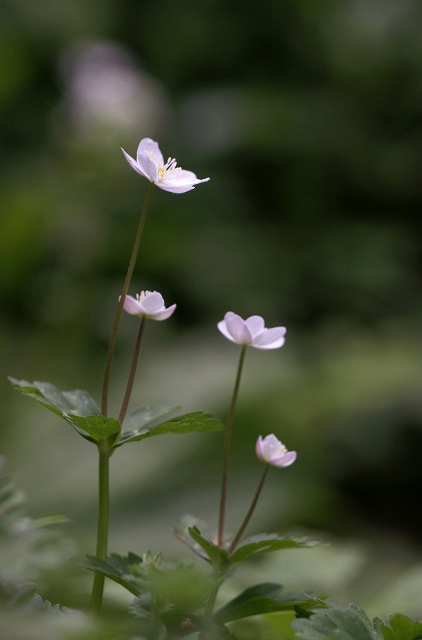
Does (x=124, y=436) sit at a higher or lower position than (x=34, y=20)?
lower

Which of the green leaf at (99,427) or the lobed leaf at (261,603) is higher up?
the green leaf at (99,427)

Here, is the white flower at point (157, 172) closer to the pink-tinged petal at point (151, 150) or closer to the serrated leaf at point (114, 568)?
the pink-tinged petal at point (151, 150)

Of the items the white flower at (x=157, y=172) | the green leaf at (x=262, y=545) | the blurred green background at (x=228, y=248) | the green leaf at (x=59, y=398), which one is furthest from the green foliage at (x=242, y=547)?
the blurred green background at (x=228, y=248)

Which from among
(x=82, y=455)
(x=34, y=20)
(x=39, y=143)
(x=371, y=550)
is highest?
(x=34, y=20)

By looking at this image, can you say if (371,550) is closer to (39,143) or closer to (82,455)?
(82,455)

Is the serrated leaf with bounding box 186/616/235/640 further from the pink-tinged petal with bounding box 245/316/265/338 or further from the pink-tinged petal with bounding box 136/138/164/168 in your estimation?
the pink-tinged petal with bounding box 136/138/164/168

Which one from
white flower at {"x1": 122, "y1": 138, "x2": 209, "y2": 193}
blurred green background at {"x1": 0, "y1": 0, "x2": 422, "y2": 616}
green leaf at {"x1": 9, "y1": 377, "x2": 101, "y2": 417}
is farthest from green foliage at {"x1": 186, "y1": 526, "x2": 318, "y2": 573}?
blurred green background at {"x1": 0, "y1": 0, "x2": 422, "y2": 616}

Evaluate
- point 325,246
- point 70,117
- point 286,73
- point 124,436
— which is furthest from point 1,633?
point 286,73
